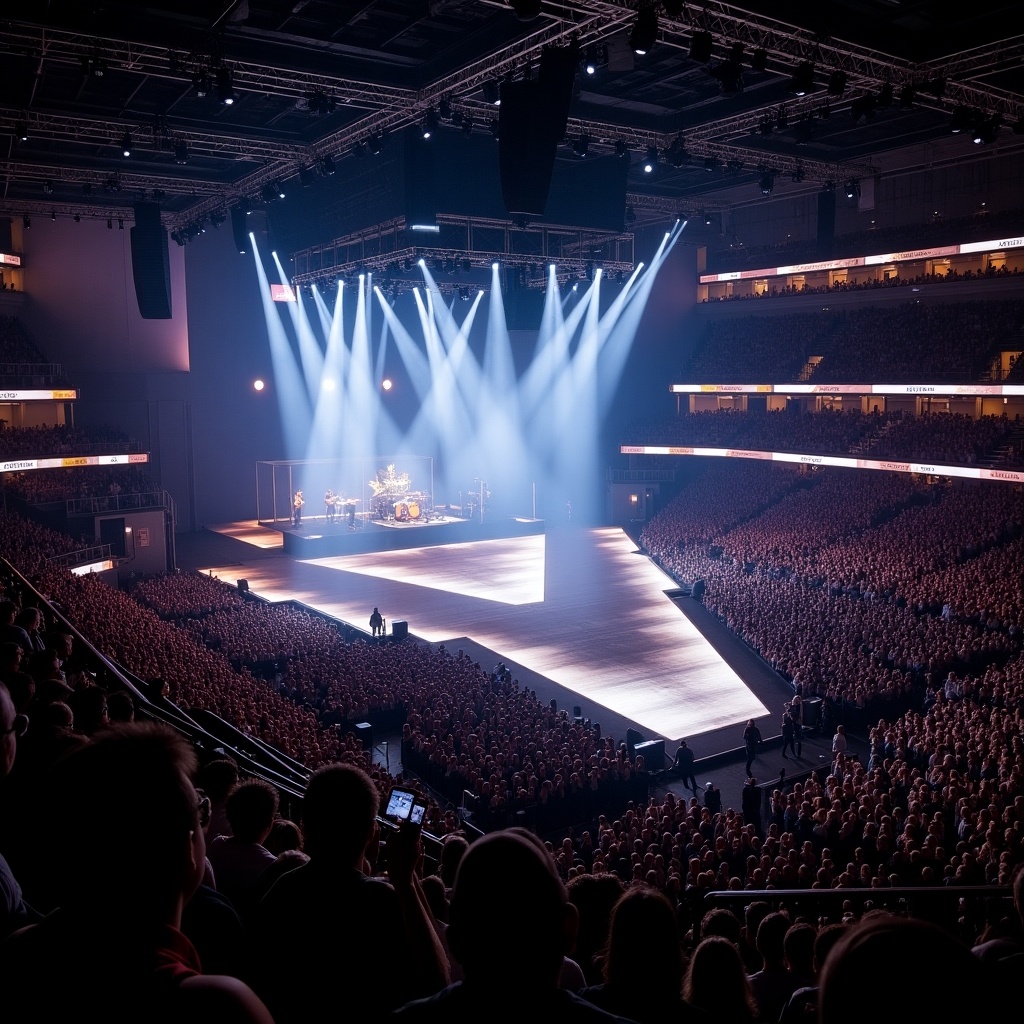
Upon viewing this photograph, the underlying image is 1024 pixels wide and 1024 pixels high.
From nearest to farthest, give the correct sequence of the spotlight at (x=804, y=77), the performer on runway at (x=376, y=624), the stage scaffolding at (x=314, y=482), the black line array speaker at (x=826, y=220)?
1. the spotlight at (x=804, y=77)
2. the performer on runway at (x=376, y=624)
3. the black line array speaker at (x=826, y=220)
4. the stage scaffolding at (x=314, y=482)

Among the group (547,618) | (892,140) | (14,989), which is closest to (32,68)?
(547,618)

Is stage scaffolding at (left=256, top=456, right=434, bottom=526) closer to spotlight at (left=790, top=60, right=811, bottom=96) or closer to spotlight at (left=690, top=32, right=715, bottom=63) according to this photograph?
spotlight at (left=790, top=60, right=811, bottom=96)

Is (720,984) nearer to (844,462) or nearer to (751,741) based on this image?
(751,741)

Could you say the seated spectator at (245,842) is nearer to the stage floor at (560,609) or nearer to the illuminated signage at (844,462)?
the stage floor at (560,609)

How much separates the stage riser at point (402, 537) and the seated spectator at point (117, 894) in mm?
32845

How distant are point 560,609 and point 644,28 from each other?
16073 millimetres

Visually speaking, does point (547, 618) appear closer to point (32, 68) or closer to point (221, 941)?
point (32, 68)

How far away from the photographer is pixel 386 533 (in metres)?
36.1

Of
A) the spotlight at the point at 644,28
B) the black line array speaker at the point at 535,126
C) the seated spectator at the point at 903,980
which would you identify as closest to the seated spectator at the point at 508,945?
the seated spectator at the point at 903,980

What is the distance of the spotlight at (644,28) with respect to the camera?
13.4 meters

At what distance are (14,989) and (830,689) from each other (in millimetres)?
17623

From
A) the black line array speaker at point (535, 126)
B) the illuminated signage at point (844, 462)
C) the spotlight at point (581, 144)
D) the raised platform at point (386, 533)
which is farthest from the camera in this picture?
the raised platform at point (386, 533)

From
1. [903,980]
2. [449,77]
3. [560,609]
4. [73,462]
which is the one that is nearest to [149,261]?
[73,462]

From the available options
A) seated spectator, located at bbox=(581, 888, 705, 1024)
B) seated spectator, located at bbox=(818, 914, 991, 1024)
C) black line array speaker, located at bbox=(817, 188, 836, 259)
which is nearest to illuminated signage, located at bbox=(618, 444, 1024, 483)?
black line array speaker, located at bbox=(817, 188, 836, 259)
